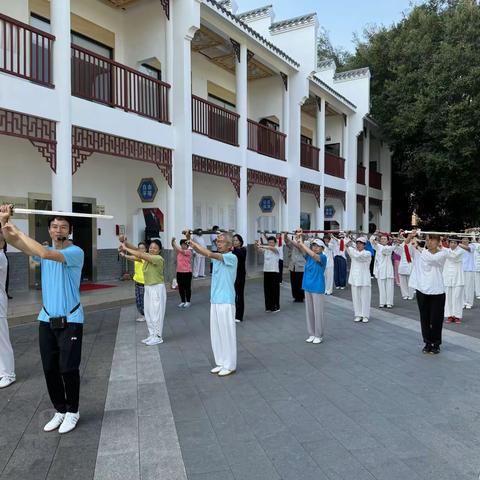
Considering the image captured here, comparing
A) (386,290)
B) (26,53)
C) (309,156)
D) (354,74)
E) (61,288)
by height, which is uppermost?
(354,74)

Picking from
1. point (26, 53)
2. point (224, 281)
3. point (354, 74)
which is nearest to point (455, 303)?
point (224, 281)

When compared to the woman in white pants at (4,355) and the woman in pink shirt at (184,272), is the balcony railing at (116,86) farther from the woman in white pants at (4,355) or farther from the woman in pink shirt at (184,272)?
the woman in white pants at (4,355)

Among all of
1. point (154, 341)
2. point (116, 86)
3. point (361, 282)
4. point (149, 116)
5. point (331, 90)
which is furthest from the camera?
point (331, 90)

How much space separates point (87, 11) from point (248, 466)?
1162 centimetres

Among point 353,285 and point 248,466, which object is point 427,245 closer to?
point 353,285

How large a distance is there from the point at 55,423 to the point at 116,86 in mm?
8321

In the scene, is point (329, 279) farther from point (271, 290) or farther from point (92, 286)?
point (92, 286)

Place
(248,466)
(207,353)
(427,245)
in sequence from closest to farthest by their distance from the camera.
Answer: (248,466)
(207,353)
(427,245)

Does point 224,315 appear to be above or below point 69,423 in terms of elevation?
above

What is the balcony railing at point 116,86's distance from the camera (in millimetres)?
9734

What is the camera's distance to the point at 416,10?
22.6m

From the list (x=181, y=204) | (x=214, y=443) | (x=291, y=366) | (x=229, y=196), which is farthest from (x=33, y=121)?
(x=229, y=196)

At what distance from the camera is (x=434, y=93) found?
20.0 meters

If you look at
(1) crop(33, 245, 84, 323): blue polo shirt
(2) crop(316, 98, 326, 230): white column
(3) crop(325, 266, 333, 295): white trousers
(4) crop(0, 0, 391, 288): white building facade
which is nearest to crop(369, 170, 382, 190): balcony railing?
(4) crop(0, 0, 391, 288): white building facade
